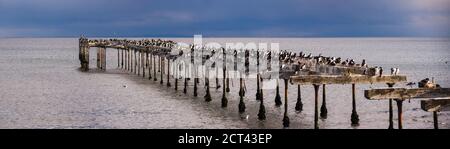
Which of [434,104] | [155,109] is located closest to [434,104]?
[434,104]

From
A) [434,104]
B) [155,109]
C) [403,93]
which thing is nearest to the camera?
[434,104]

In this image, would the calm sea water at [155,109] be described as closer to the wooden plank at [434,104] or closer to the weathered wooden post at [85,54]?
the wooden plank at [434,104]

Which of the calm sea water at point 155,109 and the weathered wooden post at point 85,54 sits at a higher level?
the weathered wooden post at point 85,54

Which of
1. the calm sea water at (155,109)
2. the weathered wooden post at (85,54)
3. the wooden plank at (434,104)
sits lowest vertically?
the calm sea water at (155,109)

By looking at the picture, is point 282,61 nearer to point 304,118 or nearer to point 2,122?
point 304,118

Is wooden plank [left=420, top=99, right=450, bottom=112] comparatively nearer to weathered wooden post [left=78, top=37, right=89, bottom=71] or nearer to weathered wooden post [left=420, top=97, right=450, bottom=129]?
weathered wooden post [left=420, top=97, right=450, bottom=129]

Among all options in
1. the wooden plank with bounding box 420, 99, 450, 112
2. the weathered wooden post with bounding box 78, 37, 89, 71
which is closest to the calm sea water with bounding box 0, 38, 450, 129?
the wooden plank with bounding box 420, 99, 450, 112

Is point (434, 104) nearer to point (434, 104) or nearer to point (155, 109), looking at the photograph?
point (434, 104)

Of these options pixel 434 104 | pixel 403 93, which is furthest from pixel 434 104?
pixel 403 93

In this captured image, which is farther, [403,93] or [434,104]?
[403,93]

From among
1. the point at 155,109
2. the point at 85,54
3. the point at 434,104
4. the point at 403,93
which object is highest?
the point at 85,54

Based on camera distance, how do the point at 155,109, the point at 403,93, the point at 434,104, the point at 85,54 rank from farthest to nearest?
the point at 85,54 < the point at 155,109 < the point at 403,93 < the point at 434,104

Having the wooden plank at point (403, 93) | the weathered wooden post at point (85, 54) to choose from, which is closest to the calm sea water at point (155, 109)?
the wooden plank at point (403, 93)

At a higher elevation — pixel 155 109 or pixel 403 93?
pixel 403 93
